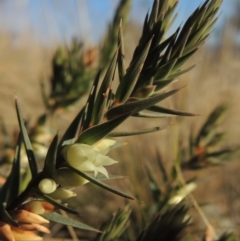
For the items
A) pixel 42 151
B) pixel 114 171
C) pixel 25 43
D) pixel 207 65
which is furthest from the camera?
pixel 25 43

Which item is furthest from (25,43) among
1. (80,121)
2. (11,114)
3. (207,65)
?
(80,121)

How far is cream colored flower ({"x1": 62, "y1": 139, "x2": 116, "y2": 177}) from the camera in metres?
0.30

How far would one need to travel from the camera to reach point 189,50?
333 millimetres

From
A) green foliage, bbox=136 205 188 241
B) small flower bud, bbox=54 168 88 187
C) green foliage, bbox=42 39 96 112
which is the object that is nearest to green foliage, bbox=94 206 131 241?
Answer: green foliage, bbox=136 205 188 241

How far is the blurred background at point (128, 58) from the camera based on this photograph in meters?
1.39

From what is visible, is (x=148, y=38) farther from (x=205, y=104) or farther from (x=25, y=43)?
(x=25, y=43)

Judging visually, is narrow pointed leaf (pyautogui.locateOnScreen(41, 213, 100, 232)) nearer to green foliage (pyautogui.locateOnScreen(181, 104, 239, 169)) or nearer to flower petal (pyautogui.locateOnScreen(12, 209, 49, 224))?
flower petal (pyautogui.locateOnScreen(12, 209, 49, 224))

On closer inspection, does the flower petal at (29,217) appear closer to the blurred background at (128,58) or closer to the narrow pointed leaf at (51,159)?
the narrow pointed leaf at (51,159)

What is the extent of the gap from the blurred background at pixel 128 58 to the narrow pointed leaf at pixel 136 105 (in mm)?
548

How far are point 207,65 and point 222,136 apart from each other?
2.35 metres

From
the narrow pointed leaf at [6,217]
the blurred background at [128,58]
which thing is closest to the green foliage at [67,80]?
the blurred background at [128,58]

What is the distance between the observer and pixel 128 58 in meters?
1.83

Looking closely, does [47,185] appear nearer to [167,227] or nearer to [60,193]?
[60,193]

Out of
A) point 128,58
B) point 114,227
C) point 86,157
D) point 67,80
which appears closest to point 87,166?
point 86,157
